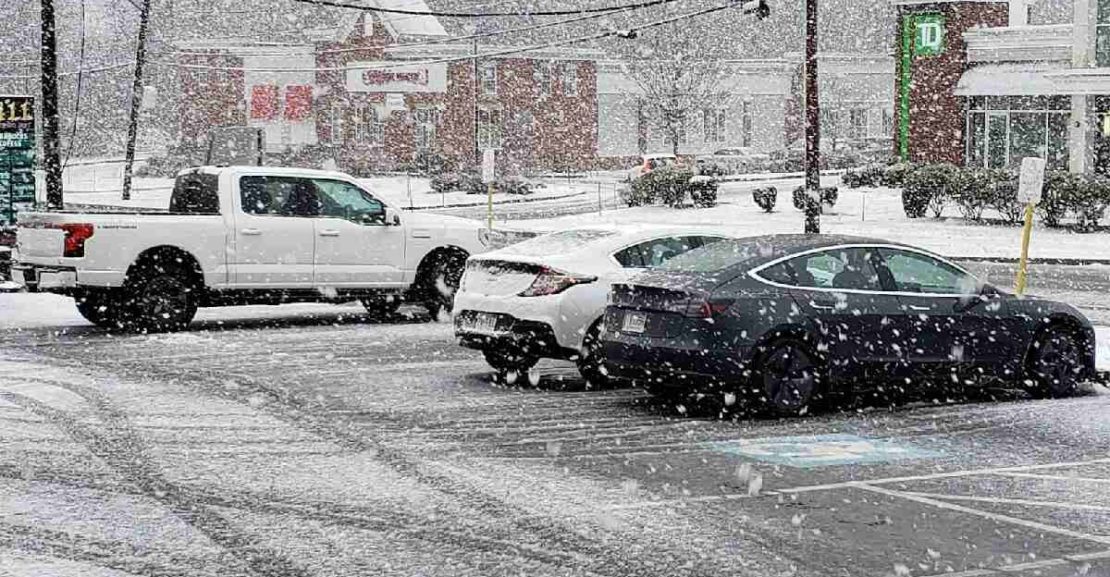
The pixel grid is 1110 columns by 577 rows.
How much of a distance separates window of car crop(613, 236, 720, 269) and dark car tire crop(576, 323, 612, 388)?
2.27 feet

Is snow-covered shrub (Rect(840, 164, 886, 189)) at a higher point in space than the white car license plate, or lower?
higher

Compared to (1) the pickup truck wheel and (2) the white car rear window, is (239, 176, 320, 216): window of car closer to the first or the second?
(1) the pickup truck wheel

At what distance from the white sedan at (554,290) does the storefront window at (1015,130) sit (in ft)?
119

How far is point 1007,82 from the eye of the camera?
164 feet

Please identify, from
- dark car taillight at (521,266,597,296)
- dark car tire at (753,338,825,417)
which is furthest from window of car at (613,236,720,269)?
dark car tire at (753,338,825,417)

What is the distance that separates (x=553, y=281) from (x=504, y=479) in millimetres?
4100

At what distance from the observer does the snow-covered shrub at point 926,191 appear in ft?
137

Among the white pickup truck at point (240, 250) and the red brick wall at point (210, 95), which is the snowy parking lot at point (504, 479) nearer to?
the white pickup truck at point (240, 250)

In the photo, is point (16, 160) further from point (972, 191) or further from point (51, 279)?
point (972, 191)

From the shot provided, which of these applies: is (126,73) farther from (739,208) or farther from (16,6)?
(739,208)

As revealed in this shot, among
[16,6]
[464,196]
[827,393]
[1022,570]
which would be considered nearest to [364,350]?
[827,393]

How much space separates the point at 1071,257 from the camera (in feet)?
99.8

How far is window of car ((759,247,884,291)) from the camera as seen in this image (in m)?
12.2

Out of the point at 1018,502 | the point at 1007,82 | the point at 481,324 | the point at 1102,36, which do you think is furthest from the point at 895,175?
the point at 1018,502
